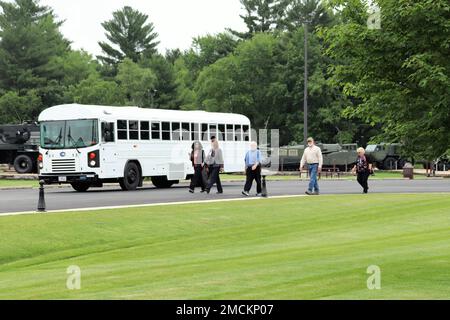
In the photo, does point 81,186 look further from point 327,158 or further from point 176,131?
point 327,158

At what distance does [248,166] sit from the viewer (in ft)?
92.0

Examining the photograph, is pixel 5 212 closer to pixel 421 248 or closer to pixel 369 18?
pixel 421 248

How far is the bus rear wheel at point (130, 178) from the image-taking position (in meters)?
32.7

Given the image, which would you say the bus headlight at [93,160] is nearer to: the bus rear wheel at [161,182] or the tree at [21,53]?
the bus rear wheel at [161,182]

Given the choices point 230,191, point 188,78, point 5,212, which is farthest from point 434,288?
point 188,78

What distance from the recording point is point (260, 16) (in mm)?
103250

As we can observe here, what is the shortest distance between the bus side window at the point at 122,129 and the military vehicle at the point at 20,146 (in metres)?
17.3

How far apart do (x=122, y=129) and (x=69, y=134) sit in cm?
193

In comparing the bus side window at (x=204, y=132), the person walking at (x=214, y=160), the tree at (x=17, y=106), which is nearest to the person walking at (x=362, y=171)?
the person walking at (x=214, y=160)

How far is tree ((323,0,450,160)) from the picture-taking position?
11.4 metres

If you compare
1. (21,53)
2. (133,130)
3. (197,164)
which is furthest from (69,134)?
(21,53)

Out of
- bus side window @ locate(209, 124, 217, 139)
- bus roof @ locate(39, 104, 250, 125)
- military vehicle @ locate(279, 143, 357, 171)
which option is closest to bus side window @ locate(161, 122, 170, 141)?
bus roof @ locate(39, 104, 250, 125)

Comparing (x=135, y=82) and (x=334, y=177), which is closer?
(x=334, y=177)
